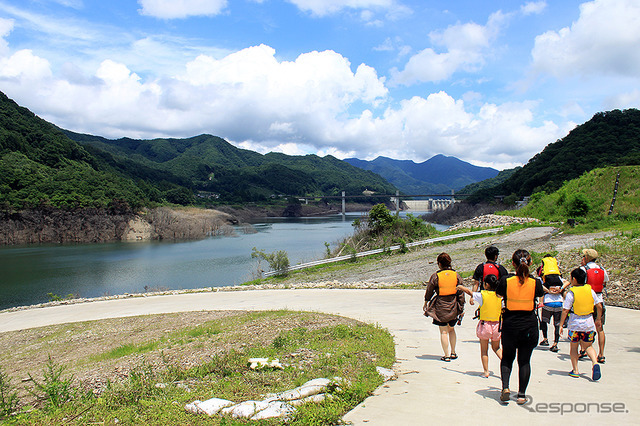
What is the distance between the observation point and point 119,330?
11.5 meters

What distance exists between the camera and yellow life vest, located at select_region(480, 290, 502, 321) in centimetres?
538

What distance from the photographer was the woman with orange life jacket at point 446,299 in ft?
20.1

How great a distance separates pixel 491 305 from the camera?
540 cm

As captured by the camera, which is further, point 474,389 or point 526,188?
point 526,188

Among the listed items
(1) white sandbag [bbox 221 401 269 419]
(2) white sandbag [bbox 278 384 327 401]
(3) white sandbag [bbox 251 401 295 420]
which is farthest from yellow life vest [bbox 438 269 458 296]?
(1) white sandbag [bbox 221 401 269 419]

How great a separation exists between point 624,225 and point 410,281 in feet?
40.6

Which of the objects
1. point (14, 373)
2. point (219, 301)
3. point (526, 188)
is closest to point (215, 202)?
point (526, 188)

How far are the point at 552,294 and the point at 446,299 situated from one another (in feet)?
6.63

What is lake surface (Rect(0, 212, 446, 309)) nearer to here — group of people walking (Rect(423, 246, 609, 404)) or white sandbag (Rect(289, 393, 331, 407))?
group of people walking (Rect(423, 246, 609, 404))

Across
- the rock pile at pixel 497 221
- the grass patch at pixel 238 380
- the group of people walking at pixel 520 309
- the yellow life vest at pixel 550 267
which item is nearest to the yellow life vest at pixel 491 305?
the group of people walking at pixel 520 309

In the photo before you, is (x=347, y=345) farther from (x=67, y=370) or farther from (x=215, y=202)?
(x=215, y=202)

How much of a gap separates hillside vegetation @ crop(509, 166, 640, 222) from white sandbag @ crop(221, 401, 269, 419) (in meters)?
25.9

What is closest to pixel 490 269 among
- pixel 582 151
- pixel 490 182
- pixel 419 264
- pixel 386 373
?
pixel 386 373

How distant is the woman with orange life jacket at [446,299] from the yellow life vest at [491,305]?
2.47 feet
